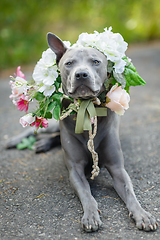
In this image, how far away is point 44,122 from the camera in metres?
2.50

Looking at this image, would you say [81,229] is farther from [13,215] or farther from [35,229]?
[13,215]

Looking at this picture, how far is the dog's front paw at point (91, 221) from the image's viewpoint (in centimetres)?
194

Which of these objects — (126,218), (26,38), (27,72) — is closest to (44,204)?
(126,218)

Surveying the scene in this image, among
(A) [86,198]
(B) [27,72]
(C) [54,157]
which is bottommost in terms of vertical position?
(A) [86,198]

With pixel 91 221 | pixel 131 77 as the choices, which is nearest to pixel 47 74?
pixel 131 77

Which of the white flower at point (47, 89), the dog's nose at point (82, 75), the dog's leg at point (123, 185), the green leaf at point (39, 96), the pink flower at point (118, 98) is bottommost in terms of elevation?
the dog's leg at point (123, 185)

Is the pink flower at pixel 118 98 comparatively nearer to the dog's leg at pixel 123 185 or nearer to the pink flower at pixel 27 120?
the dog's leg at pixel 123 185

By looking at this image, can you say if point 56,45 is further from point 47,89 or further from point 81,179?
point 81,179

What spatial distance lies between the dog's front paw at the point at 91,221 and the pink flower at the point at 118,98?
0.83 metres

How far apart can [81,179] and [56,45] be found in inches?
45.3

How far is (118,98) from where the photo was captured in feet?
7.41

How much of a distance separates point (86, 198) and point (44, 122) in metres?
0.76

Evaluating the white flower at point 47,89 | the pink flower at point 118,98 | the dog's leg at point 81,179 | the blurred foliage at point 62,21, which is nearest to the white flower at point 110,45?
the pink flower at point 118,98

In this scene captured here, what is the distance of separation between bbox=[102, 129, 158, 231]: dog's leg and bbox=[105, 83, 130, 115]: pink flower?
0.35 metres
